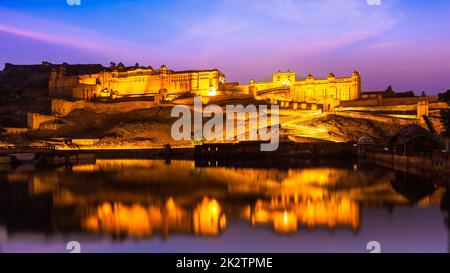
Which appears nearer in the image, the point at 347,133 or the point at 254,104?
the point at 347,133

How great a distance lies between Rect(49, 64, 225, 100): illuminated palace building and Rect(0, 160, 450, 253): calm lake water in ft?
215

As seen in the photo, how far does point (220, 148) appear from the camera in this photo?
52.5m

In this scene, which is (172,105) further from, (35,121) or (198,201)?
(198,201)

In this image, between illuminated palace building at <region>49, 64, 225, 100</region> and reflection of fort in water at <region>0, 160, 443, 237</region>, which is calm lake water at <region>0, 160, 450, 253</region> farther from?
illuminated palace building at <region>49, 64, 225, 100</region>

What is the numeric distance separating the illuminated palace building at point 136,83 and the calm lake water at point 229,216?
2578 inches

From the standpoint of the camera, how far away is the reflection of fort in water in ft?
47.9

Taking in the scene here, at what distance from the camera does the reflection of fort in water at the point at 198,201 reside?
1459 centimetres

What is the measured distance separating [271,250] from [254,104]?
64.9m

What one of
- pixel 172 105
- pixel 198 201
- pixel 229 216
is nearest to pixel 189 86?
pixel 172 105

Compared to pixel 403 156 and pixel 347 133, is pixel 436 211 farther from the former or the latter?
pixel 347 133

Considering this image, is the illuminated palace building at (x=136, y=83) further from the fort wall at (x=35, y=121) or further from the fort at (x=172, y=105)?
the fort wall at (x=35, y=121)

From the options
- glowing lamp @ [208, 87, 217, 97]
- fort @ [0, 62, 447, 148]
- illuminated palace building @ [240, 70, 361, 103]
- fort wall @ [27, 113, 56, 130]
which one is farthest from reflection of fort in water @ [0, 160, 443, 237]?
glowing lamp @ [208, 87, 217, 97]

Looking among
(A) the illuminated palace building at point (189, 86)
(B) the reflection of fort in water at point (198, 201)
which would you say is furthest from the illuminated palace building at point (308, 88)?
(B) the reflection of fort in water at point (198, 201)
